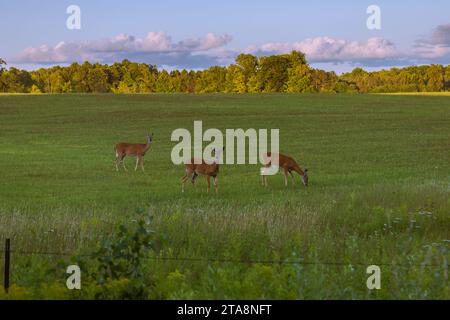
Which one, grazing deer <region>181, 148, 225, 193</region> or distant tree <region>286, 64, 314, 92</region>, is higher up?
A: distant tree <region>286, 64, 314, 92</region>

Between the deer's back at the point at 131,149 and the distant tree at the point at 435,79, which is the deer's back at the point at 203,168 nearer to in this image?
the deer's back at the point at 131,149

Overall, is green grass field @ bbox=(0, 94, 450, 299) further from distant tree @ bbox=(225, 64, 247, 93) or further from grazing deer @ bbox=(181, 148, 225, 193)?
distant tree @ bbox=(225, 64, 247, 93)

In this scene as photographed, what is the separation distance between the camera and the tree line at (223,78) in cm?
11769

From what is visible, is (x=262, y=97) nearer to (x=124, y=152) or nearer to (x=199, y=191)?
(x=124, y=152)

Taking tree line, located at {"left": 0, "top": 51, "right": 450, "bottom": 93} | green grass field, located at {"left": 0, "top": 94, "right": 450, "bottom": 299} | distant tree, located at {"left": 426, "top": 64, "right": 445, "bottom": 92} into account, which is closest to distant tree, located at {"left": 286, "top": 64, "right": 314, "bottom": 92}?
tree line, located at {"left": 0, "top": 51, "right": 450, "bottom": 93}

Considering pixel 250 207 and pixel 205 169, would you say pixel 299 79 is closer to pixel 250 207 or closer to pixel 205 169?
pixel 205 169

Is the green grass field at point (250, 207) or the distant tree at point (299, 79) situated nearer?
the green grass field at point (250, 207)

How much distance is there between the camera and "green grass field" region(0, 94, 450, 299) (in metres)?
8.30

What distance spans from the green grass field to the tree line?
57457 millimetres

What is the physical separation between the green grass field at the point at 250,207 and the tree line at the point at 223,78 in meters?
57.5

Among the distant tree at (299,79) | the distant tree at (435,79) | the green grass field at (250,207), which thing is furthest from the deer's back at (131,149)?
the distant tree at (435,79)

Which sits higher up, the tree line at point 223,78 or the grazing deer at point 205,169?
the tree line at point 223,78

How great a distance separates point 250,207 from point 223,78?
11403 cm

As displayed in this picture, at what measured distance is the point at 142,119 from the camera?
5900cm
